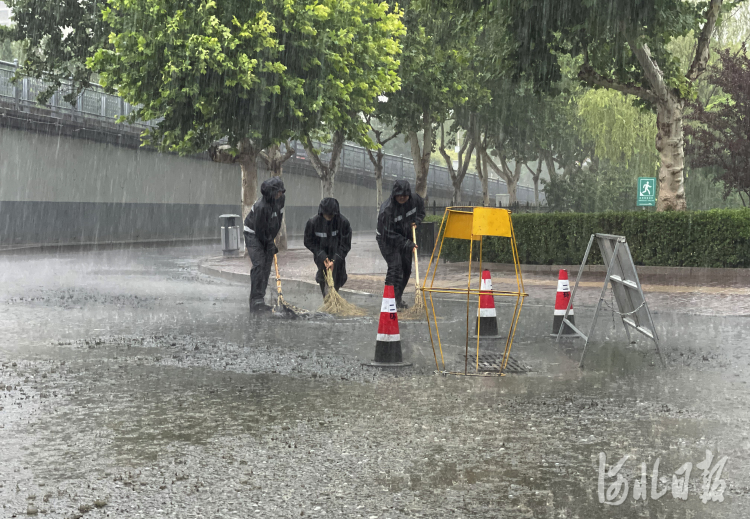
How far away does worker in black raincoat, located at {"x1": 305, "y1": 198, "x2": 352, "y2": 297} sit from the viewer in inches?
475

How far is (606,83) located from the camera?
19938mm

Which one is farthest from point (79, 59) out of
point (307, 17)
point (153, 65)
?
point (307, 17)

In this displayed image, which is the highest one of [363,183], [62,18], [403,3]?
[403,3]

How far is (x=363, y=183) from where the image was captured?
166ft

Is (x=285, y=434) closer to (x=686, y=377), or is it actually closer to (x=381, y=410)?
(x=381, y=410)

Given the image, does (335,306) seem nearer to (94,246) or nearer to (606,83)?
(606,83)

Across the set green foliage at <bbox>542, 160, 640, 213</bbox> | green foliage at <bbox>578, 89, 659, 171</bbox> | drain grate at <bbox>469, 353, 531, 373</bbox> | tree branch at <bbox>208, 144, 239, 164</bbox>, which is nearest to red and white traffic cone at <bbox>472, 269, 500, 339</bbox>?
drain grate at <bbox>469, 353, 531, 373</bbox>

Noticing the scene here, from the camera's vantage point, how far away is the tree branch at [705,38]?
19.0 m

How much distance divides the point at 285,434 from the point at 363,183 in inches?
1768

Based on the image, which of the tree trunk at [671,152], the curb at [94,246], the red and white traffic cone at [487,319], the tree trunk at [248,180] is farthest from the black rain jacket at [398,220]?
the curb at [94,246]

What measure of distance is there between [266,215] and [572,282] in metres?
6.85

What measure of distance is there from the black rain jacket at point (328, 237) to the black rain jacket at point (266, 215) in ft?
1.50

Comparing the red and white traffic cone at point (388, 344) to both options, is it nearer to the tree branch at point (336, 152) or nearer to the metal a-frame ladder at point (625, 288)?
the metal a-frame ladder at point (625, 288)

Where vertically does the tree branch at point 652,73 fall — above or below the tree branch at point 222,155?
above
